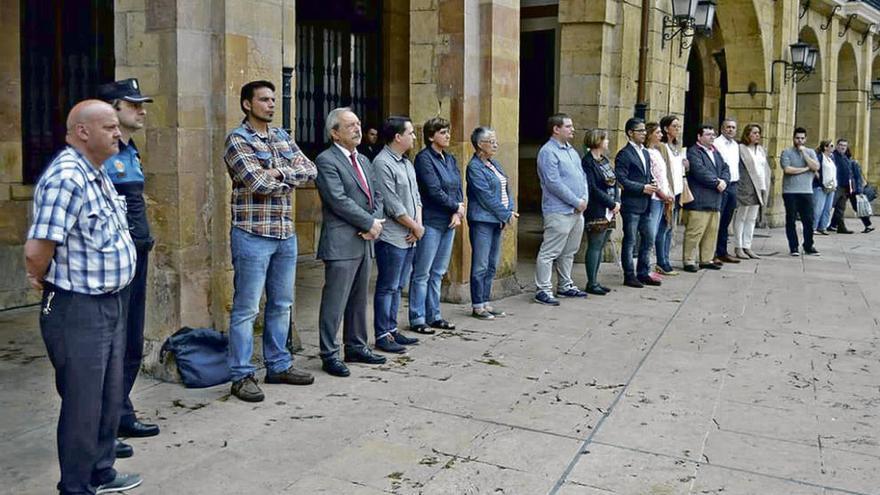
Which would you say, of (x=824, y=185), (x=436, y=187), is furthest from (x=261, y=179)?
(x=824, y=185)

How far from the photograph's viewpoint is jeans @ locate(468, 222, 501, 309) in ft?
24.0

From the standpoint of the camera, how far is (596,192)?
8.43m

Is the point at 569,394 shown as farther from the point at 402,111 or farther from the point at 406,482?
Result: the point at 402,111

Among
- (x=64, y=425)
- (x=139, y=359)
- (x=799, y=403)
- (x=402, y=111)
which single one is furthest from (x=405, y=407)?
(x=402, y=111)

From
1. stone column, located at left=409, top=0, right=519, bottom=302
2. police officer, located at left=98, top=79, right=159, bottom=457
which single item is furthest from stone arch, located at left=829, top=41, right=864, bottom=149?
police officer, located at left=98, top=79, right=159, bottom=457

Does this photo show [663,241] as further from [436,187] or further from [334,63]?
[334,63]

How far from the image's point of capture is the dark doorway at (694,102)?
21.0m

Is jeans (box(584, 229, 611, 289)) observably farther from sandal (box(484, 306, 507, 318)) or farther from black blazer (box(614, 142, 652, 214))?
sandal (box(484, 306, 507, 318))

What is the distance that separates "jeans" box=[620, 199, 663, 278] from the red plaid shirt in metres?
4.75

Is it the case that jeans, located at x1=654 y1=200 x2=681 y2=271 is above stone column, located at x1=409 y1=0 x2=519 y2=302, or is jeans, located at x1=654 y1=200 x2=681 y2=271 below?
below

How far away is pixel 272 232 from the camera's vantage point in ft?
16.3

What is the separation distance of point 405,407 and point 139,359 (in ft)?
4.77

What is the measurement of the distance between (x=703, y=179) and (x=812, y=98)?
1183cm

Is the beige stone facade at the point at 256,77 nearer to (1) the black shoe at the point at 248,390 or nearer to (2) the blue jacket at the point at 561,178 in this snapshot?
(2) the blue jacket at the point at 561,178
